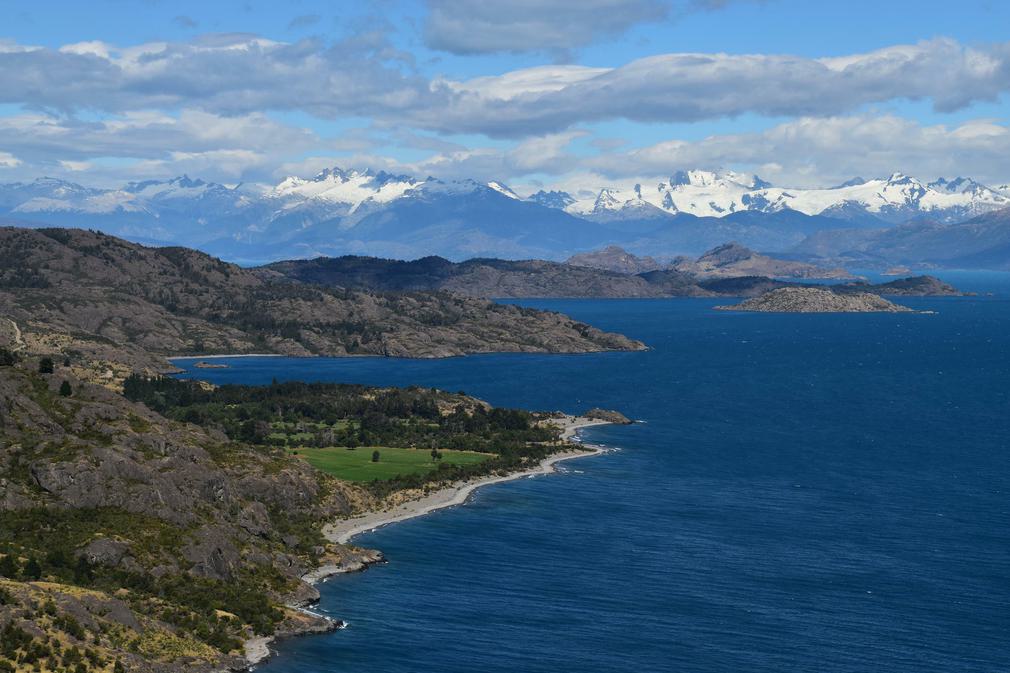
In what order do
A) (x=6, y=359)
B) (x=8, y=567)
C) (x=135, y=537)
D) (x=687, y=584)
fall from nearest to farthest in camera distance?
(x=8, y=567) < (x=135, y=537) < (x=687, y=584) < (x=6, y=359)

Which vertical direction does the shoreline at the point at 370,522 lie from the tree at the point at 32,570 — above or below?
below

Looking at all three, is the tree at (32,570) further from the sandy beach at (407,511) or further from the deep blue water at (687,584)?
the sandy beach at (407,511)

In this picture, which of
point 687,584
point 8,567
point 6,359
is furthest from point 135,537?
point 687,584

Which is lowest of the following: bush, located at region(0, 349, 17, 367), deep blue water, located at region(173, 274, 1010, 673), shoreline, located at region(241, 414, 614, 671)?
deep blue water, located at region(173, 274, 1010, 673)

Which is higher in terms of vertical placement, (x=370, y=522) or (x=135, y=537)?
(x=135, y=537)

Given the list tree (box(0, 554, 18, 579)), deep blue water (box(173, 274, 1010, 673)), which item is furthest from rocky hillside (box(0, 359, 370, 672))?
deep blue water (box(173, 274, 1010, 673))

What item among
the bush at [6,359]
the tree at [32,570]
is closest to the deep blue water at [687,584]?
the tree at [32,570]

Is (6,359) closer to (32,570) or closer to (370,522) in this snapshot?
(370,522)

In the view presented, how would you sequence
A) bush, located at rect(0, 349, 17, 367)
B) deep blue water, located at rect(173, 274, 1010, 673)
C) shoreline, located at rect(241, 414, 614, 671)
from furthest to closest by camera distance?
bush, located at rect(0, 349, 17, 367) < shoreline, located at rect(241, 414, 614, 671) < deep blue water, located at rect(173, 274, 1010, 673)

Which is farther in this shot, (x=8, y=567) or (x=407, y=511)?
(x=407, y=511)

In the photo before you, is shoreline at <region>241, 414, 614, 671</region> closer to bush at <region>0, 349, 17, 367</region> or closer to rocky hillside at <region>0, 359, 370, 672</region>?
rocky hillside at <region>0, 359, 370, 672</region>

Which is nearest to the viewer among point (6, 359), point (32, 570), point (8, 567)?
point (8, 567)

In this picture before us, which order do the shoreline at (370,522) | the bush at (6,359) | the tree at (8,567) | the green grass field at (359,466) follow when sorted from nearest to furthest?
the tree at (8,567)
the shoreline at (370,522)
the bush at (6,359)
the green grass field at (359,466)
